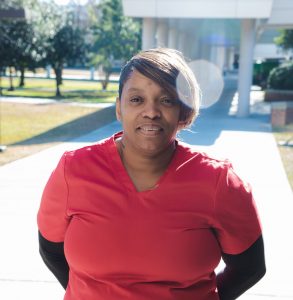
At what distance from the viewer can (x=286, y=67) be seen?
23.0m

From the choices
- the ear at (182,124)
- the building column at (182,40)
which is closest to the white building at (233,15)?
the building column at (182,40)

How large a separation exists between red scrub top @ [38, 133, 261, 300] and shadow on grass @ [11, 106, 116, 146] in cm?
954

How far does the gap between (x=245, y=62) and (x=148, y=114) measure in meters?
15.2

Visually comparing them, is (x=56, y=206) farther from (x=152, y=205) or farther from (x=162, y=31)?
(x=162, y=31)

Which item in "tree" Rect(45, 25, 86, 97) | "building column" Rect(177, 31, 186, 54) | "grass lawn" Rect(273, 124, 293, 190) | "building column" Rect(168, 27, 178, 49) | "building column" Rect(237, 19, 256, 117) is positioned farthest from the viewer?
"building column" Rect(177, 31, 186, 54)

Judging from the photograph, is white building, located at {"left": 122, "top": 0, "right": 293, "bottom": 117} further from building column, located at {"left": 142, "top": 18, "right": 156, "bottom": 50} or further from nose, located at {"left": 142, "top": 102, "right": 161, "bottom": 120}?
nose, located at {"left": 142, "top": 102, "right": 161, "bottom": 120}

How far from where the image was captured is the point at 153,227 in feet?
5.41

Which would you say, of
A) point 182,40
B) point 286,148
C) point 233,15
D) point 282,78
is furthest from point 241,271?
point 182,40

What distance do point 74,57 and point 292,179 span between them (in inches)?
747

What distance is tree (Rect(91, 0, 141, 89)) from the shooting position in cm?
3200

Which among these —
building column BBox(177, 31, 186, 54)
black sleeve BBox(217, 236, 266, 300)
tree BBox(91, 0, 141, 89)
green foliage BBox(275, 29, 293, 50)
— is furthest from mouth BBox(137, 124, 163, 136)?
green foliage BBox(275, 29, 293, 50)

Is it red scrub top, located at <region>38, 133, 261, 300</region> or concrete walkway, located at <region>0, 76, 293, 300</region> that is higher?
red scrub top, located at <region>38, 133, 261, 300</region>

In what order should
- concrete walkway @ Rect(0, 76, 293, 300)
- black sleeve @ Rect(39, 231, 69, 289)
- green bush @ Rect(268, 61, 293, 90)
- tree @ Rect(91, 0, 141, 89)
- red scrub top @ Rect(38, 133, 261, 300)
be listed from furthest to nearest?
tree @ Rect(91, 0, 141, 89) → green bush @ Rect(268, 61, 293, 90) → concrete walkway @ Rect(0, 76, 293, 300) → black sleeve @ Rect(39, 231, 69, 289) → red scrub top @ Rect(38, 133, 261, 300)

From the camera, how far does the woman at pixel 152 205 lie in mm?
1657
